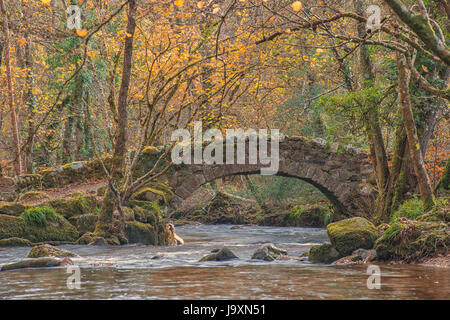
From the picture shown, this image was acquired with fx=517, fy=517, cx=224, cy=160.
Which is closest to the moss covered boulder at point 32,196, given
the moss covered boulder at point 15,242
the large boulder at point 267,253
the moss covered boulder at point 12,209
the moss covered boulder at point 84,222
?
the moss covered boulder at point 12,209

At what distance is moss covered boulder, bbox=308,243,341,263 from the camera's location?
8227mm

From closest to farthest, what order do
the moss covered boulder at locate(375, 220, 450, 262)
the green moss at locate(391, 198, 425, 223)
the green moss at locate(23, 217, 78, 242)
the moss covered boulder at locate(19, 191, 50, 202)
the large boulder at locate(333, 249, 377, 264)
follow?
the moss covered boulder at locate(375, 220, 450, 262)
the large boulder at locate(333, 249, 377, 264)
the green moss at locate(391, 198, 425, 223)
the green moss at locate(23, 217, 78, 242)
the moss covered boulder at locate(19, 191, 50, 202)

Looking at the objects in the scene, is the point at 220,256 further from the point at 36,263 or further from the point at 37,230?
the point at 37,230

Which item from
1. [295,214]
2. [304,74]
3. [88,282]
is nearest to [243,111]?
[304,74]

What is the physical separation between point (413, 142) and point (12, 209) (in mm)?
8365

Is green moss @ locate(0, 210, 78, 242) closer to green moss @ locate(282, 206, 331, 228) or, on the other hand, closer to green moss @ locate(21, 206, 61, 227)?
green moss @ locate(21, 206, 61, 227)

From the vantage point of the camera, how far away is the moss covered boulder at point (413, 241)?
7.41m

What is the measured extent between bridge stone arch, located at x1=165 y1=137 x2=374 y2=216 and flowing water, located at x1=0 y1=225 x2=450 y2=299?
5922 millimetres

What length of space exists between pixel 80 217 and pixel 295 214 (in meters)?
9.80

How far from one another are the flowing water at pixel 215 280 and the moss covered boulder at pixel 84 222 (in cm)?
284

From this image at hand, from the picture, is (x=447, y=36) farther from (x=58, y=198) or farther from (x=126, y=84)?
(x=58, y=198)

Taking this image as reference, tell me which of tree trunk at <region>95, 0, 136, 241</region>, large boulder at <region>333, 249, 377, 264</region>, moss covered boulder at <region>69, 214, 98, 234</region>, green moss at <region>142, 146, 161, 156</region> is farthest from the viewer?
green moss at <region>142, 146, 161, 156</region>

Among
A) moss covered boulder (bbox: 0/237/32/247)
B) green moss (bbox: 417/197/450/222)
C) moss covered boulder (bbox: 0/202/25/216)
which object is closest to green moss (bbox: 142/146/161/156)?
moss covered boulder (bbox: 0/202/25/216)

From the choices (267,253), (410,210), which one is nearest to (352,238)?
(267,253)
